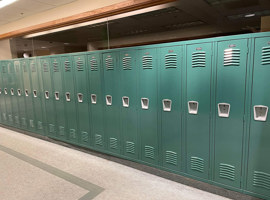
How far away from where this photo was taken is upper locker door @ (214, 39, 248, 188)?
6.61 feet

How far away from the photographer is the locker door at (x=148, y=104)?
2643mm

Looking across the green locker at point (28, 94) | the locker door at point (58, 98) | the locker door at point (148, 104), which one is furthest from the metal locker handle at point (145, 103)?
the green locker at point (28, 94)

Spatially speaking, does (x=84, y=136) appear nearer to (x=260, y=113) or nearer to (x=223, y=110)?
(x=223, y=110)

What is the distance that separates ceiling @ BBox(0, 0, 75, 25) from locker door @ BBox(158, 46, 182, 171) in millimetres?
2878

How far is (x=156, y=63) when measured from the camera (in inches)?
102

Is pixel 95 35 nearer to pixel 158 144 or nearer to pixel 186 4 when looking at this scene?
pixel 186 4

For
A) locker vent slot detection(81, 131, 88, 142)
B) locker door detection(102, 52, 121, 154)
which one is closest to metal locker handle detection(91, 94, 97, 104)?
locker door detection(102, 52, 121, 154)

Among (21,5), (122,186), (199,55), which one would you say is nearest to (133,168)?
(122,186)

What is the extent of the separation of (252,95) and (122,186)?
2072 millimetres

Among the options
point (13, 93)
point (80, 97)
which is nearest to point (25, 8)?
point (13, 93)

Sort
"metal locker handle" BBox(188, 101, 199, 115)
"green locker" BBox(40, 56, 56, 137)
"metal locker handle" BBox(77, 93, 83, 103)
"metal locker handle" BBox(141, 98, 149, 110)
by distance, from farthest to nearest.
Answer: "green locker" BBox(40, 56, 56, 137)
"metal locker handle" BBox(77, 93, 83, 103)
"metal locker handle" BBox(141, 98, 149, 110)
"metal locker handle" BBox(188, 101, 199, 115)

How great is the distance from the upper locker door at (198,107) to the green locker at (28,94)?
406 cm

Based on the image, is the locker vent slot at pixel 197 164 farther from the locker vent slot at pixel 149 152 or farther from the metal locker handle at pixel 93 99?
the metal locker handle at pixel 93 99

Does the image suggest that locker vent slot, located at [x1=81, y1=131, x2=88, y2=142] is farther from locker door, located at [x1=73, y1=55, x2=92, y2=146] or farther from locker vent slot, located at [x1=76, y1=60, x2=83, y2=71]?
locker vent slot, located at [x1=76, y1=60, x2=83, y2=71]
